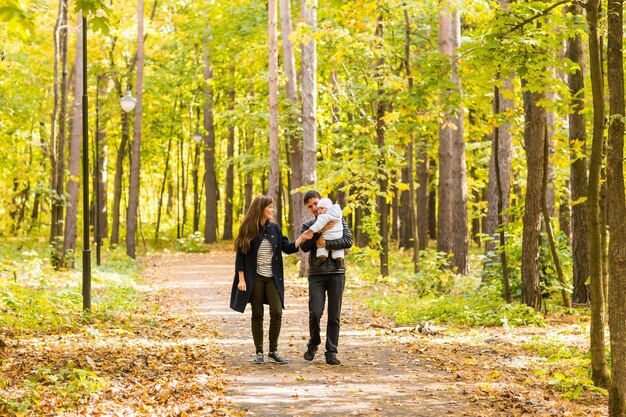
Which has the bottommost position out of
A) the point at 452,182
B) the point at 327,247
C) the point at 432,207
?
the point at 327,247

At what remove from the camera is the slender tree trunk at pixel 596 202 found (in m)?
7.09

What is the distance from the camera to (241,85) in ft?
126

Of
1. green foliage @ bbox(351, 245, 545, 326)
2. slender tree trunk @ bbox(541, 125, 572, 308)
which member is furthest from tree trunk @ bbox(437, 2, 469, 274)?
slender tree trunk @ bbox(541, 125, 572, 308)

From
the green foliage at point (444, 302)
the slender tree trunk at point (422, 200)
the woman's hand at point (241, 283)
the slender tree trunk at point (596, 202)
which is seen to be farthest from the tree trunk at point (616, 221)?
the slender tree trunk at point (422, 200)

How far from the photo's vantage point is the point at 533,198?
12.7 meters

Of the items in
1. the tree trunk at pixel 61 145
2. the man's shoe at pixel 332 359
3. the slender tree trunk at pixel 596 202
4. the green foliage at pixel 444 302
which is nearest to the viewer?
the slender tree trunk at pixel 596 202

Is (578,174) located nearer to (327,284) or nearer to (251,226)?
(327,284)

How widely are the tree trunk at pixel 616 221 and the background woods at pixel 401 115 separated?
0.06 ft

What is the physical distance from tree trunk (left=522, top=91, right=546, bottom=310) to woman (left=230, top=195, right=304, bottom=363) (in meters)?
5.05

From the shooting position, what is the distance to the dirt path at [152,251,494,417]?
7.19 metres

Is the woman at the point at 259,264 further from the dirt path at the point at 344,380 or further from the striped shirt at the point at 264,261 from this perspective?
the dirt path at the point at 344,380

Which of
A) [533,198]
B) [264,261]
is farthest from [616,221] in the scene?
[533,198]

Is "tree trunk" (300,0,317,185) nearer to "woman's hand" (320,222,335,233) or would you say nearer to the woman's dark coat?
the woman's dark coat

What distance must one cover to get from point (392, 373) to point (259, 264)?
210 centimetres
